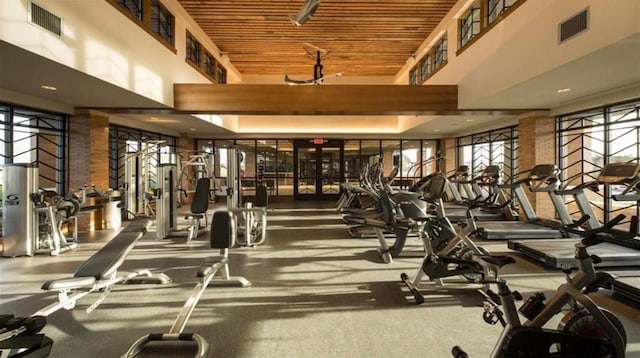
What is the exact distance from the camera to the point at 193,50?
9484 mm

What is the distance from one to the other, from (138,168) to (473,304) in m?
6.89

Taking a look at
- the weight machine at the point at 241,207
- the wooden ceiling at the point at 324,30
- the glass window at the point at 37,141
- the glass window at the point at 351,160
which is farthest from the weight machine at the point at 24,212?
the glass window at the point at 351,160

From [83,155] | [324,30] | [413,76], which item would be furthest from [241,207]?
[413,76]

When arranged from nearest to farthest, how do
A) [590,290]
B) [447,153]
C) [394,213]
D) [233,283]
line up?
[590,290]
[233,283]
[394,213]
[447,153]

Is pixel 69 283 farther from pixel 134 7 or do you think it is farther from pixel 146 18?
pixel 146 18

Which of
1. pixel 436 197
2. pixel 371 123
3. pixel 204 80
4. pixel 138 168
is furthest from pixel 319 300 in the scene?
pixel 371 123

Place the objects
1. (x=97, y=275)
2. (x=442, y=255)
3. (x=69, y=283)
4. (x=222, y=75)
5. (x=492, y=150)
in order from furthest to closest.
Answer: (x=222, y=75) < (x=492, y=150) < (x=442, y=255) < (x=97, y=275) < (x=69, y=283)

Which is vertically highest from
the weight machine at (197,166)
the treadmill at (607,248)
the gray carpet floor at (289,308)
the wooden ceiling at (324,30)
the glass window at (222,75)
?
the wooden ceiling at (324,30)

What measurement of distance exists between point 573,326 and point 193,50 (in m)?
9.80

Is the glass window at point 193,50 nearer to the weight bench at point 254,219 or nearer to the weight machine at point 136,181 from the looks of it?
the weight machine at point 136,181

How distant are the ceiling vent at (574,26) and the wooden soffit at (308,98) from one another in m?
3.39

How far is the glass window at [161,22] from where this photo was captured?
24.1ft

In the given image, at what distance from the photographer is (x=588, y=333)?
2139 millimetres

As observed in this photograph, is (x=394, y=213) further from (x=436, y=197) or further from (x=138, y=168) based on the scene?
(x=138, y=168)
